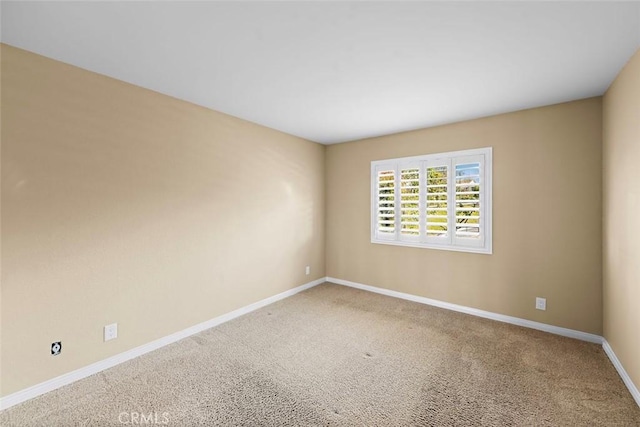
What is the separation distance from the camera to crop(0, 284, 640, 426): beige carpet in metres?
1.81

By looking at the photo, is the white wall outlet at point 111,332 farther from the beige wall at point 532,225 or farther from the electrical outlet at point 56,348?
the beige wall at point 532,225

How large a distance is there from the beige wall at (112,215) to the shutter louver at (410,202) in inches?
75.9

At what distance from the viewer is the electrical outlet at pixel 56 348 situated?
2072 mm

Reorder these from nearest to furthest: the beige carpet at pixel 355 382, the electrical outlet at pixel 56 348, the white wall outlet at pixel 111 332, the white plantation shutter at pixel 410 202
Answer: the beige carpet at pixel 355 382, the electrical outlet at pixel 56 348, the white wall outlet at pixel 111 332, the white plantation shutter at pixel 410 202

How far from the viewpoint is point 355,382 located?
2.17 meters

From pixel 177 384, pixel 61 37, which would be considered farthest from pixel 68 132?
pixel 177 384

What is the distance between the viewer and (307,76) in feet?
7.66

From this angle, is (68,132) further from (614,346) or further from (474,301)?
(614,346)

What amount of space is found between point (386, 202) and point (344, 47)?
2.59 meters

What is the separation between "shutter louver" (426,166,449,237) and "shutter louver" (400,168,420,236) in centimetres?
15

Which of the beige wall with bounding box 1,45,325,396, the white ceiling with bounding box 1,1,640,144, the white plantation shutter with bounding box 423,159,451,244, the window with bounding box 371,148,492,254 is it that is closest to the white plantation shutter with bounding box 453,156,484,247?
the window with bounding box 371,148,492,254

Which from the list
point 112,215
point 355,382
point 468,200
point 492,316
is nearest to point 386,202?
point 468,200

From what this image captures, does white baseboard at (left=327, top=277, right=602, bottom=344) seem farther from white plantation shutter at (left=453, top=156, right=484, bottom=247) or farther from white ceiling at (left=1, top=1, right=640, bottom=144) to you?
white ceiling at (left=1, top=1, right=640, bottom=144)

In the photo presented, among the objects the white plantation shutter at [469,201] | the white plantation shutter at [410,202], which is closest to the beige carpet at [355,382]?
the white plantation shutter at [469,201]
